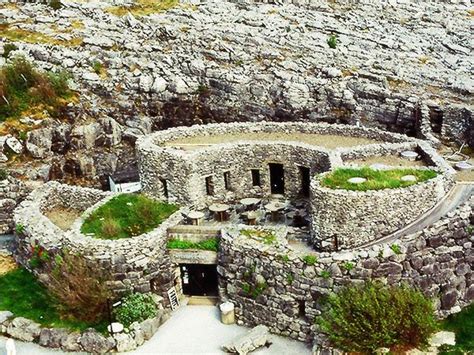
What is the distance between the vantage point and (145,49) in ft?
173

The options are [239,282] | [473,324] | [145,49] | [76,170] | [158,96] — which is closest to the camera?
[473,324]

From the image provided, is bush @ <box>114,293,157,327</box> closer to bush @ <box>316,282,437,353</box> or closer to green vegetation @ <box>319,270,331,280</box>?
green vegetation @ <box>319,270,331,280</box>

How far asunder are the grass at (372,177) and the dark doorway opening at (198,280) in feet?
26.4

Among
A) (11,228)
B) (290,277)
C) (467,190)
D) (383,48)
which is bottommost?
(11,228)

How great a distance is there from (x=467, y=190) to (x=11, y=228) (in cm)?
2816

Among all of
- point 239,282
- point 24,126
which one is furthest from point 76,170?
point 239,282

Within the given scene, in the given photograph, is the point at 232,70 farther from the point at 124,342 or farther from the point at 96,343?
the point at 96,343

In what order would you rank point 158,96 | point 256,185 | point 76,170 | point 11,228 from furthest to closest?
point 158,96, point 76,170, point 11,228, point 256,185

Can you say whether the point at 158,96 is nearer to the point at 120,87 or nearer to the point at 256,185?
the point at 120,87

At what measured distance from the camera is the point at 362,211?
26.1 m

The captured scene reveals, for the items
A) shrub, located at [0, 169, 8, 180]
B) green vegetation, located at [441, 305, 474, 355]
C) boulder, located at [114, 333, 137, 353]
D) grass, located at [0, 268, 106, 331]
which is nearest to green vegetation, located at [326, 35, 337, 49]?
shrub, located at [0, 169, 8, 180]

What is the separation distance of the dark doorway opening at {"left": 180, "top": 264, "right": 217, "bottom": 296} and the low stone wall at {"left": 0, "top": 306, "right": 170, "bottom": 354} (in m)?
3.09

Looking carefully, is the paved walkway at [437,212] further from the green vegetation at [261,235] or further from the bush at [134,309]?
the bush at [134,309]

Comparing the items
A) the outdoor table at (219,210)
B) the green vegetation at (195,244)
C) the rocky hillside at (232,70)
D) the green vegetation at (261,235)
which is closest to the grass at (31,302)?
the green vegetation at (195,244)
